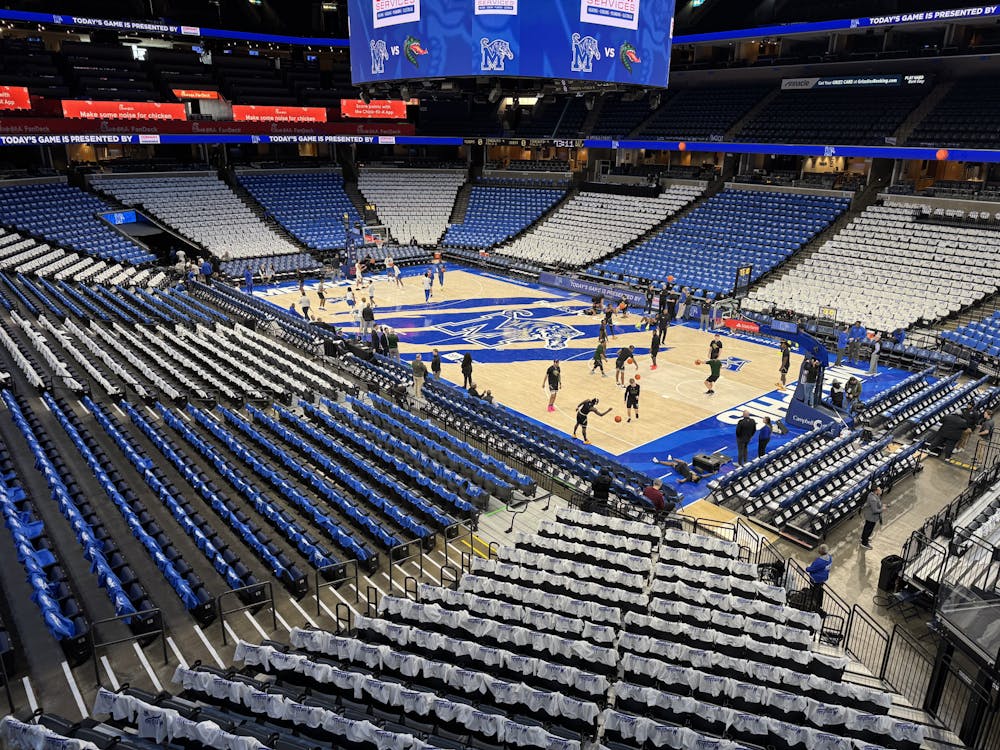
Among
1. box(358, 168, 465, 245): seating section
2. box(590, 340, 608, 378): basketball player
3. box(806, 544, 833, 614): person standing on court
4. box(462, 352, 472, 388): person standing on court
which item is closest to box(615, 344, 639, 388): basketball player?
box(590, 340, 608, 378): basketball player

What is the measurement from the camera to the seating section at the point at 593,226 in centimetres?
3941

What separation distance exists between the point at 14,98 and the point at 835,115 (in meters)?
44.4

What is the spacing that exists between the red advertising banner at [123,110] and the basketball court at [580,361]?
14904mm

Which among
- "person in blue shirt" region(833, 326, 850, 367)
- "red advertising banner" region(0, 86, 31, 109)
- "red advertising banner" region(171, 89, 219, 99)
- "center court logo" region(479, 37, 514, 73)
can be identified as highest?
"red advertising banner" region(171, 89, 219, 99)

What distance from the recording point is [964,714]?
26.8ft

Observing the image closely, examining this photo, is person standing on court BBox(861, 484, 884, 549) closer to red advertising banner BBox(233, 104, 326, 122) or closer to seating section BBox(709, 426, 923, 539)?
seating section BBox(709, 426, 923, 539)

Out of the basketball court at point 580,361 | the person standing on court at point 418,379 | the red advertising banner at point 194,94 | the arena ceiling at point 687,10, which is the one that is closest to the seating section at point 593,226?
the basketball court at point 580,361

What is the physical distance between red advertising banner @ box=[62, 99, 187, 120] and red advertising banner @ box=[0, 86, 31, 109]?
5.81ft

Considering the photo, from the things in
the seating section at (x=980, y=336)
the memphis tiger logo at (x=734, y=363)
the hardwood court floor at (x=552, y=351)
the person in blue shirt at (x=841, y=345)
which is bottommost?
the memphis tiger logo at (x=734, y=363)

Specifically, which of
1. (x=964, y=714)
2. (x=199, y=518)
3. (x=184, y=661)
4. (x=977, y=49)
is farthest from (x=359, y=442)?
(x=977, y=49)

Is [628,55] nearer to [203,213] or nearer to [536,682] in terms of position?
[536,682]

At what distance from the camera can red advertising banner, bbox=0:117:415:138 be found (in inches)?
1382

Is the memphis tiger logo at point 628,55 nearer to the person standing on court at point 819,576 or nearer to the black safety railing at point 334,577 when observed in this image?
the person standing on court at point 819,576

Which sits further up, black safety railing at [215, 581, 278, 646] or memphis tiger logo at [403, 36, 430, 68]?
memphis tiger logo at [403, 36, 430, 68]
